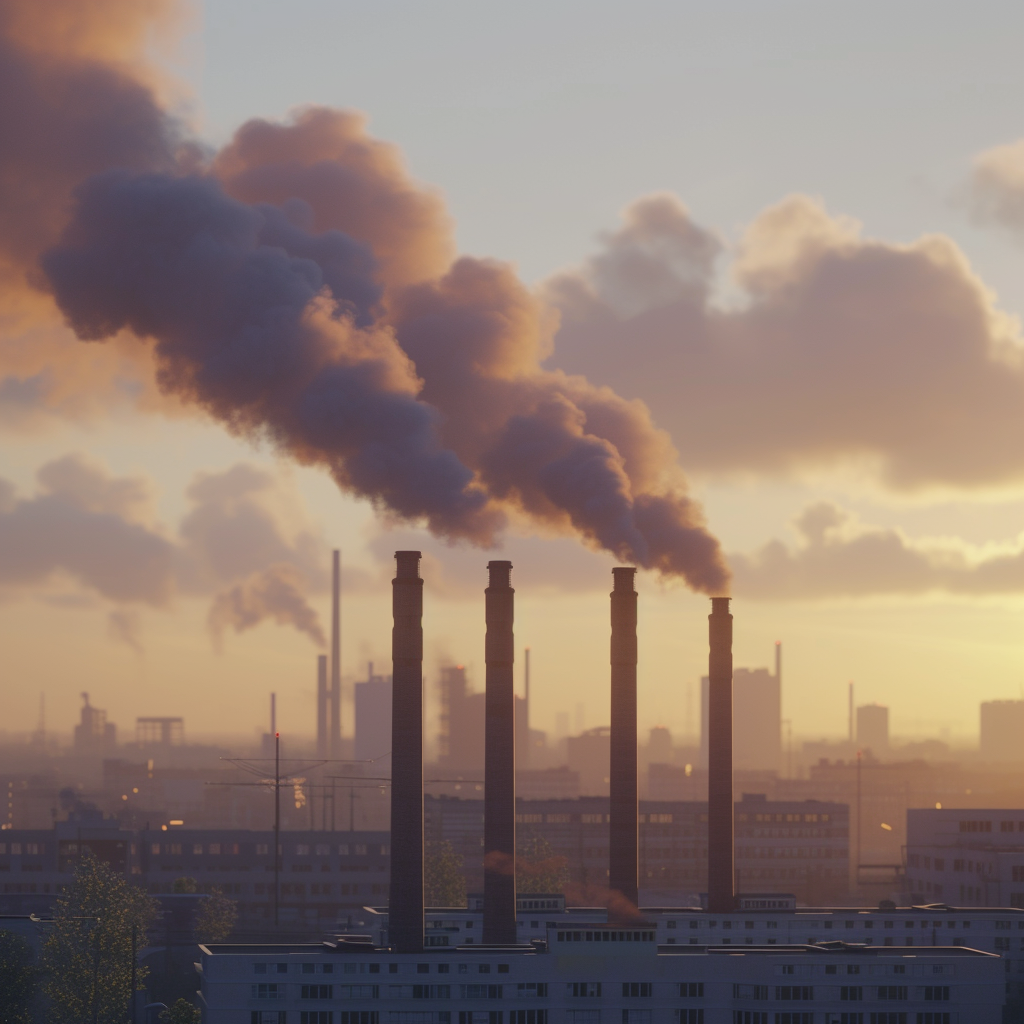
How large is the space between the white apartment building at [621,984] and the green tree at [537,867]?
126 ft

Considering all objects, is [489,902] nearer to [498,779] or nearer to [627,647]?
[498,779]

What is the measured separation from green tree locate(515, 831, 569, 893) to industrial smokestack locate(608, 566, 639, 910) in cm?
2867

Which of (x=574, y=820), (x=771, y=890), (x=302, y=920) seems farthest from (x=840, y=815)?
(x=302, y=920)

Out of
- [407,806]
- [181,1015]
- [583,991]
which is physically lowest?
[181,1015]

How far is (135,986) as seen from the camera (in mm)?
74250

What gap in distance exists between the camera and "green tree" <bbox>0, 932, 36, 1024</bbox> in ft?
235

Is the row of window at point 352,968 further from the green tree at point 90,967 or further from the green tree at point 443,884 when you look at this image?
the green tree at point 443,884

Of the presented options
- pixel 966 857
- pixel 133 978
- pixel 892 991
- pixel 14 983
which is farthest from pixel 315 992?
pixel 966 857

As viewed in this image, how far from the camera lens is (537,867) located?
126 metres

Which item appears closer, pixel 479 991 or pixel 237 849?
pixel 479 991

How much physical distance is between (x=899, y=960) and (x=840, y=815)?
98421mm

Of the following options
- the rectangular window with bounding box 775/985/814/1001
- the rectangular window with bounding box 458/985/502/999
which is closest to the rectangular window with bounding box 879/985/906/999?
the rectangular window with bounding box 775/985/814/1001

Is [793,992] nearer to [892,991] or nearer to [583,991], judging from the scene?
[892,991]

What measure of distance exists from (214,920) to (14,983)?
31.5 metres
